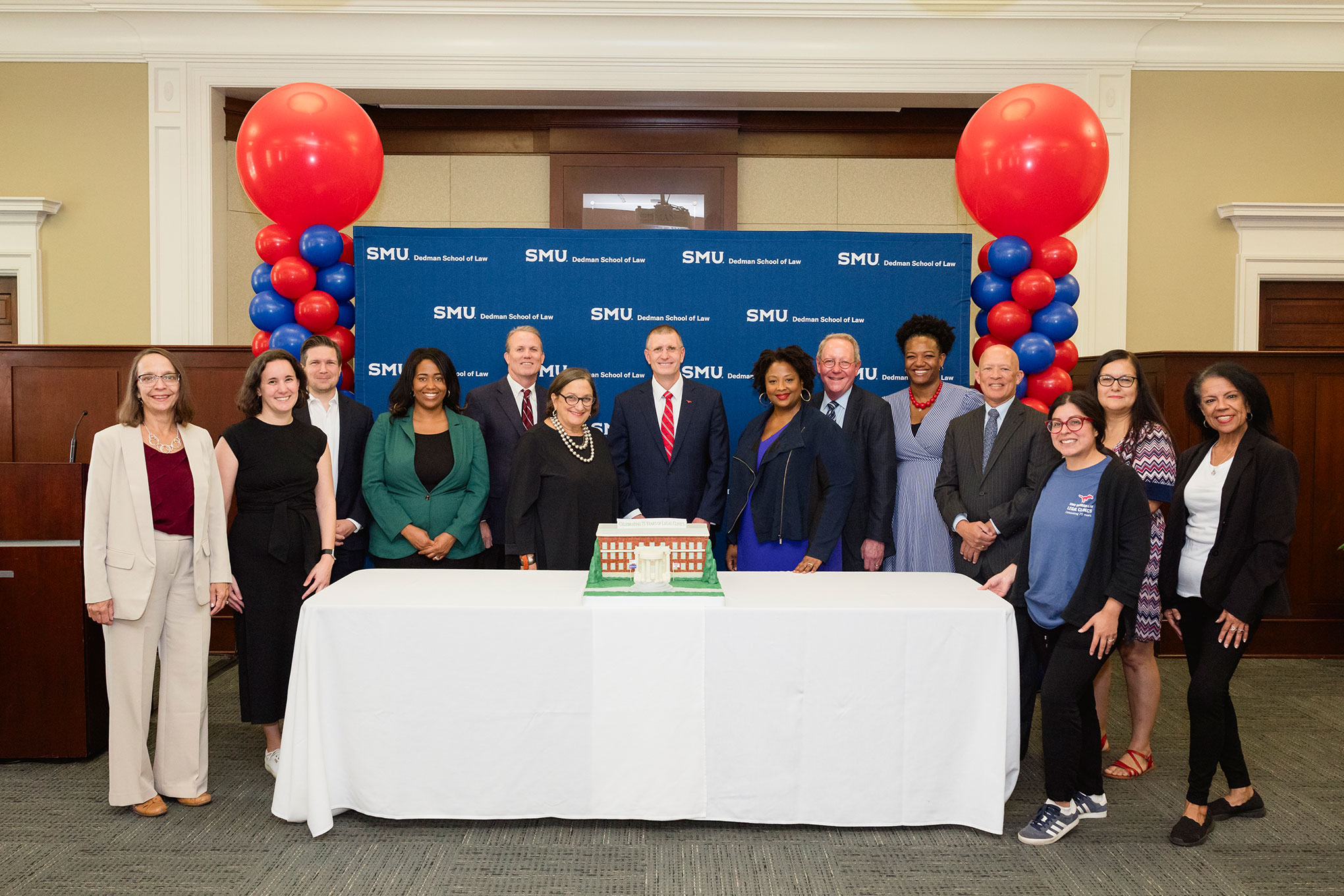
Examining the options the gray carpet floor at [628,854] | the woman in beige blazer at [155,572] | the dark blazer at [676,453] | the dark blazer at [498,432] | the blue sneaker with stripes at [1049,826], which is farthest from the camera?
the dark blazer at [498,432]

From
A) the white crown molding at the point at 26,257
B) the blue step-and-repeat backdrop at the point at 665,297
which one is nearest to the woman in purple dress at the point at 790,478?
the blue step-and-repeat backdrop at the point at 665,297

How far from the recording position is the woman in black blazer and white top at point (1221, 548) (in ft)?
8.97

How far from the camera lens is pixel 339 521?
Result: 146 inches

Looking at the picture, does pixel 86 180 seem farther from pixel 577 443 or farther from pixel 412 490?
pixel 577 443

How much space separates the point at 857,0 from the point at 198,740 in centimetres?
555

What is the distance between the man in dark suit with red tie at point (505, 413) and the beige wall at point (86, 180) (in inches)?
141

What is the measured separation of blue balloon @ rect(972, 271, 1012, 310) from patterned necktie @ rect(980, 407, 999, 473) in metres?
1.28

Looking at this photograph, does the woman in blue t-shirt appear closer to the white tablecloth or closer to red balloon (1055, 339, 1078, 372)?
the white tablecloth

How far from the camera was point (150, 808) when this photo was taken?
9.84 ft

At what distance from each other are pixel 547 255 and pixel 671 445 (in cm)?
133

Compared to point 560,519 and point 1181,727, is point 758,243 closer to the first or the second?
point 560,519

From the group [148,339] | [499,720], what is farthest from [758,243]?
[148,339]

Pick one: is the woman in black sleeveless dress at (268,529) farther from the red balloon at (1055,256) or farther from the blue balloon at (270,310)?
the red balloon at (1055,256)

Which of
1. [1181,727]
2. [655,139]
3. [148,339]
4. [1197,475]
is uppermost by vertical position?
[655,139]
